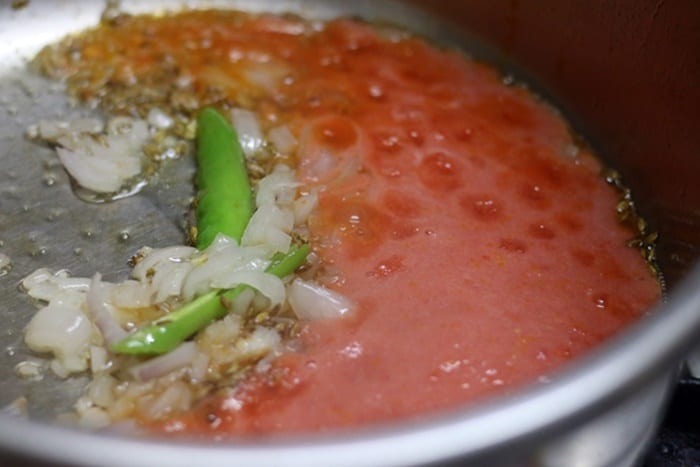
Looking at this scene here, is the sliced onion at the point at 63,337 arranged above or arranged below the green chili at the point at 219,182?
below

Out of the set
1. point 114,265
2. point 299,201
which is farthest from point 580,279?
point 114,265

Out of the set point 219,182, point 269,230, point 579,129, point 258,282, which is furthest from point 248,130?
point 579,129

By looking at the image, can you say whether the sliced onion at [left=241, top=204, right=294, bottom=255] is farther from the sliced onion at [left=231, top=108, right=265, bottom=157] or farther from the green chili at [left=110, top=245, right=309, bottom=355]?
the sliced onion at [left=231, top=108, right=265, bottom=157]

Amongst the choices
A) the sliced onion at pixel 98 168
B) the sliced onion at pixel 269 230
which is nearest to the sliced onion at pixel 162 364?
the sliced onion at pixel 269 230

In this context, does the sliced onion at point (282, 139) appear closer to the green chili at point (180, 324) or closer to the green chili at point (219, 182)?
the green chili at point (219, 182)

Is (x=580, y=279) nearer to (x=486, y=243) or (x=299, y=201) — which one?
(x=486, y=243)

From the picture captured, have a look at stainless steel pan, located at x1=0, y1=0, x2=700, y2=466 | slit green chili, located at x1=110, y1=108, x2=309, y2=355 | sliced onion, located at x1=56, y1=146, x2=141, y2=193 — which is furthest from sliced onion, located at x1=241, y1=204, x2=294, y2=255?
sliced onion, located at x1=56, y1=146, x2=141, y2=193
